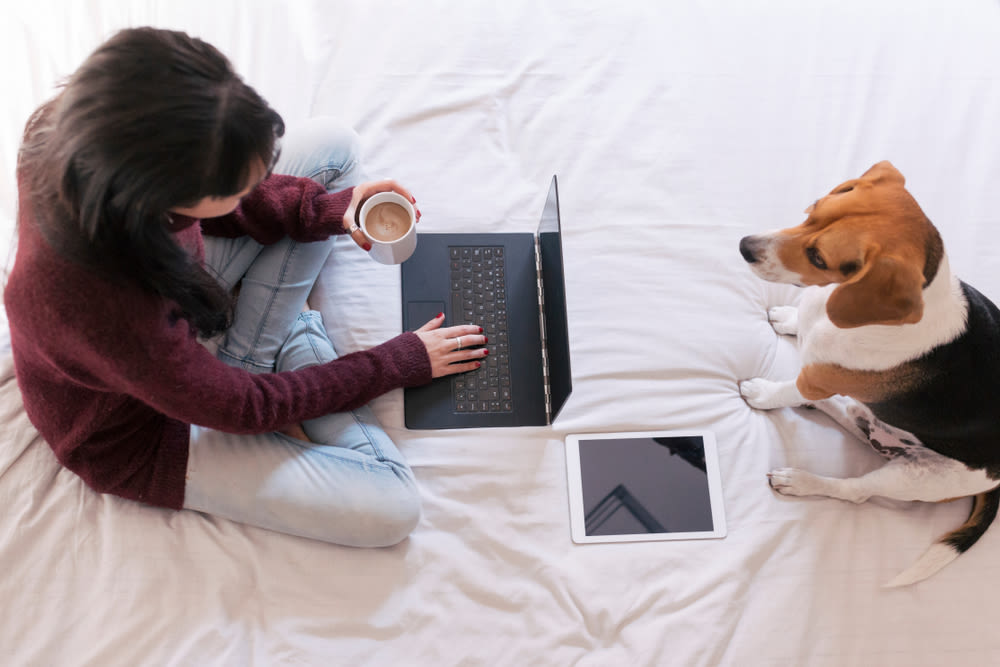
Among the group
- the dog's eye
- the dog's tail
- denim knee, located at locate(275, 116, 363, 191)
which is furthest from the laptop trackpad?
the dog's tail

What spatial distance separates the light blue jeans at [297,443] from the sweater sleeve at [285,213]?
0.04 meters

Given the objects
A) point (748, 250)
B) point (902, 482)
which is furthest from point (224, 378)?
point (902, 482)

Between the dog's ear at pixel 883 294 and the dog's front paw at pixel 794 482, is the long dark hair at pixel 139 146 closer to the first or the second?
the dog's ear at pixel 883 294

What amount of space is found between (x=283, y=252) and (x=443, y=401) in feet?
1.50

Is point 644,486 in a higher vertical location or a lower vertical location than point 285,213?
lower

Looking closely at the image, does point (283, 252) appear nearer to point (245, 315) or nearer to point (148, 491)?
point (245, 315)

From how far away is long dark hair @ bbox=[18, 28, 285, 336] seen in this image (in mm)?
732

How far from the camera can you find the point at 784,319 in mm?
1422

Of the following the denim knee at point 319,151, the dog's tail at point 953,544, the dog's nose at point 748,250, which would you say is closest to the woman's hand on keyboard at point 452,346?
the denim knee at point 319,151

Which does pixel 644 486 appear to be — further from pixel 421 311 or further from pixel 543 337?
pixel 421 311

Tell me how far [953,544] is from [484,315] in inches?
40.6

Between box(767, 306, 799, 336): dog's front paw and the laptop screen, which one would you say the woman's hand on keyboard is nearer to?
the laptop screen

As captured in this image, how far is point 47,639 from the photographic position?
1.11 metres

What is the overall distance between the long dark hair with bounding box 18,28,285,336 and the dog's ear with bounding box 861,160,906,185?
3.25ft
